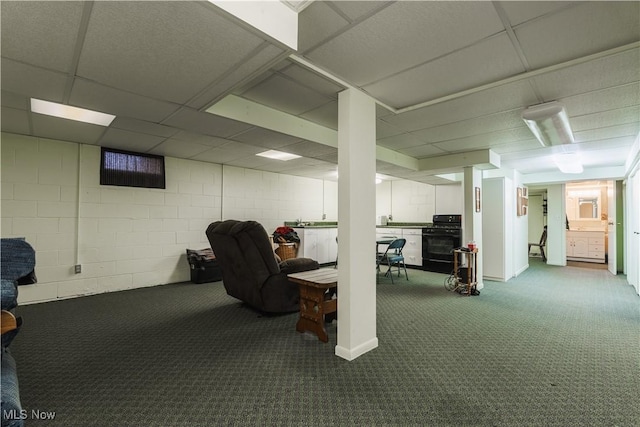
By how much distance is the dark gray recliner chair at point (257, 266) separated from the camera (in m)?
3.21

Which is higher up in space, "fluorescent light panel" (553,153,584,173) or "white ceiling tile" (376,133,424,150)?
"white ceiling tile" (376,133,424,150)

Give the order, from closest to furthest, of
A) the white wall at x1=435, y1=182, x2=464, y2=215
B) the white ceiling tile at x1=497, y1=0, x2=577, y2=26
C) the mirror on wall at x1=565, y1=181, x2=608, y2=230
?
the white ceiling tile at x1=497, y1=0, x2=577, y2=26 < the white wall at x1=435, y1=182, x2=464, y2=215 < the mirror on wall at x1=565, y1=181, x2=608, y2=230

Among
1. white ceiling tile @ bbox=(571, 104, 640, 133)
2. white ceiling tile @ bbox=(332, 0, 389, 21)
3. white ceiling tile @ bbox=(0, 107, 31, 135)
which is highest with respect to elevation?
white ceiling tile @ bbox=(332, 0, 389, 21)

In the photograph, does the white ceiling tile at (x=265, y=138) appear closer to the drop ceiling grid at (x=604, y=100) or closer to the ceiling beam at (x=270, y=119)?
the ceiling beam at (x=270, y=119)

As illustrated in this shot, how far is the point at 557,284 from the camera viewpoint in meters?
5.39

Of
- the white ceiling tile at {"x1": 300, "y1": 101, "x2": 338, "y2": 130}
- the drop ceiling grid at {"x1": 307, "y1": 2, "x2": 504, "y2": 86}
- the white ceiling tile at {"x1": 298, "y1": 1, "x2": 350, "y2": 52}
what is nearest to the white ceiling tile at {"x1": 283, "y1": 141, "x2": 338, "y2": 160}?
the white ceiling tile at {"x1": 300, "y1": 101, "x2": 338, "y2": 130}

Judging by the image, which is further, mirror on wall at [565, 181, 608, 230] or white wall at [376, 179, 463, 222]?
mirror on wall at [565, 181, 608, 230]

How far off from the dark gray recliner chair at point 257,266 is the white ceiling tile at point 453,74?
1.87 meters

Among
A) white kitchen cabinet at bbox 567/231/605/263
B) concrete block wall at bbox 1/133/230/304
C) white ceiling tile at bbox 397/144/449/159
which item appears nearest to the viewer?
concrete block wall at bbox 1/133/230/304

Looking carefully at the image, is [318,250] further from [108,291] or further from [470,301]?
[108,291]

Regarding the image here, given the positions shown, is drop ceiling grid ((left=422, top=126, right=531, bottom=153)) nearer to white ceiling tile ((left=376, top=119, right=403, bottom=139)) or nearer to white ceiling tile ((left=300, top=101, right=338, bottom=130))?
white ceiling tile ((left=376, top=119, right=403, bottom=139))

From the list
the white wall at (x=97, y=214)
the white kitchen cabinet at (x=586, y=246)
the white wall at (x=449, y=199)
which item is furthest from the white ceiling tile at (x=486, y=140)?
the white kitchen cabinet at (x=586, y=246)

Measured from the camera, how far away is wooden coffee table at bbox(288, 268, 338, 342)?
2752mm

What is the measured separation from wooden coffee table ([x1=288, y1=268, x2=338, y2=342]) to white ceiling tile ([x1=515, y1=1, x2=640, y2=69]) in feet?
7.67
